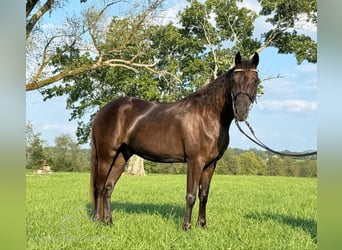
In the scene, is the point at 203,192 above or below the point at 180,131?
below

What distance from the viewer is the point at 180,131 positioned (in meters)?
5.34

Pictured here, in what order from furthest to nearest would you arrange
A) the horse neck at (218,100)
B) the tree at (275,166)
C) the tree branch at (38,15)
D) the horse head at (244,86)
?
the tree at (275,166) → the tree branch at (38,15) → the horse neck at (218,100) → the horse head at (244,86)

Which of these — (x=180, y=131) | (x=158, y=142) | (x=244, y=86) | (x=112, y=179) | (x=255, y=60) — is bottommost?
(x=112, y=179)

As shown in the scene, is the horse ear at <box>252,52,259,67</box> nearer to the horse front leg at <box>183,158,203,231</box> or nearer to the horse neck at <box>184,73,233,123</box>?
the horse neck at <box>184,73,233,123</box>

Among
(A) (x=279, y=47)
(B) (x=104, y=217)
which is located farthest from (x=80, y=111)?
(B) (x=104, y=217)

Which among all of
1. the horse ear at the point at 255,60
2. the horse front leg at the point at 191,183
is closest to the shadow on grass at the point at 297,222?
the horse front leg at the point at 191,183

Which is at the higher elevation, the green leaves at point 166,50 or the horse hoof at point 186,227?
the green leaves at point 166,50

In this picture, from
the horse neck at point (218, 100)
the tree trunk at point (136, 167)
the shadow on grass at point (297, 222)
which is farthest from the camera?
the tree trunk at point (136, 167)

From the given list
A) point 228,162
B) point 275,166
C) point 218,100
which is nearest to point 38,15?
point 218,100

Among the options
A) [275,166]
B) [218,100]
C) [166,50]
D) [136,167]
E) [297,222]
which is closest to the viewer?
[218,100]

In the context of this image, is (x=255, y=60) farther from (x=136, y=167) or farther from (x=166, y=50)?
(x=136, y=167)

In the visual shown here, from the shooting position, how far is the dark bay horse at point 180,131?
186 inches

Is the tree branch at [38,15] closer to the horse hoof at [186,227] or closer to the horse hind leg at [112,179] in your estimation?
the horse hind leg at [112,179]
